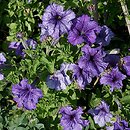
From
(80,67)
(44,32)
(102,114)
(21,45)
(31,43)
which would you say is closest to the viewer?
(80,67)

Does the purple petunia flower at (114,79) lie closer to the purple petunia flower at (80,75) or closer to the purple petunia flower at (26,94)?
the purple petunia flower at (80,75)

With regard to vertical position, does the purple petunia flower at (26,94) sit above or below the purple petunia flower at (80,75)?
below

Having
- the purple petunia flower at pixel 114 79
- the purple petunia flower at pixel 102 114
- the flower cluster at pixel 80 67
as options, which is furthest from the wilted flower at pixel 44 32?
the purple petunia flower at pixel 102 114

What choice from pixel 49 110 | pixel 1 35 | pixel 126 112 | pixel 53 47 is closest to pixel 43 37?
pixel 53 47

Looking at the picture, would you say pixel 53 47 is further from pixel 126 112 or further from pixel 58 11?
pixel 126 112

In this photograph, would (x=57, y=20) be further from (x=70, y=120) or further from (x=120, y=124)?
(x=120, y=124)

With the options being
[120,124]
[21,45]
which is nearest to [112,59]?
[120,124]

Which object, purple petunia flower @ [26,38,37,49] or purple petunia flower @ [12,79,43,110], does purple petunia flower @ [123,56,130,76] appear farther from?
purple petunia flower @ [26,38,37,49]
